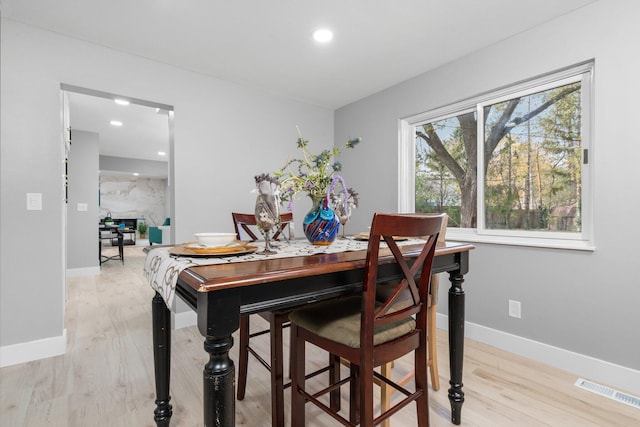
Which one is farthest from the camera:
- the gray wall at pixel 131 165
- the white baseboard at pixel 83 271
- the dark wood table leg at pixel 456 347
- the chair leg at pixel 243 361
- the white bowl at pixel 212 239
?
the gray wall at pixel 131 165

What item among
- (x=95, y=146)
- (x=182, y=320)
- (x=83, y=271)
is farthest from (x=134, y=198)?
(x=182, y=320)

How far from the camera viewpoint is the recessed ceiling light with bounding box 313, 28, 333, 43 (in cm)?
229

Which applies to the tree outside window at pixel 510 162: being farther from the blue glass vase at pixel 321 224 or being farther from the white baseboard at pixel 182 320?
the white baseboard at pixel 182 320

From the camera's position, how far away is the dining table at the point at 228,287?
825 millimetres

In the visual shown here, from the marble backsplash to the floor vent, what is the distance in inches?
477

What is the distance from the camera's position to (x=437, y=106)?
9.36 ft

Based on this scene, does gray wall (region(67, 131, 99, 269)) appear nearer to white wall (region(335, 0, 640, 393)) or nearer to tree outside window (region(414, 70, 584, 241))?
tree outside window (region(414, 70, 584, 241))

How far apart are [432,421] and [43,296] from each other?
2701 millimetres

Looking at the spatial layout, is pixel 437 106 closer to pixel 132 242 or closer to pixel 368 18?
pixel 368 18

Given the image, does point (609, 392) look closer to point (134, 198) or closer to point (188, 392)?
point (188, 392)

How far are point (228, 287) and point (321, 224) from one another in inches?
27.8

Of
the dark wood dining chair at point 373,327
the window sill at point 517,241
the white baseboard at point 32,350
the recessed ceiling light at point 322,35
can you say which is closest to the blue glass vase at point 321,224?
the dark wood dining chair at point 373,327

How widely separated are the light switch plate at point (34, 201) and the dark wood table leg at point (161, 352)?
5.33ft

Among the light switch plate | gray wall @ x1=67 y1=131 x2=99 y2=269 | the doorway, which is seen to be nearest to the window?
the doorway
